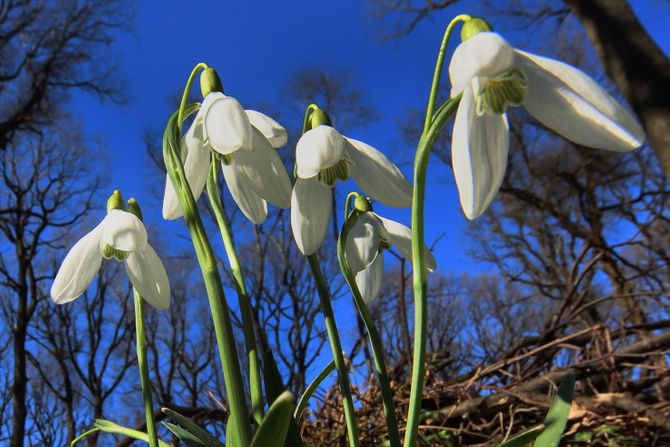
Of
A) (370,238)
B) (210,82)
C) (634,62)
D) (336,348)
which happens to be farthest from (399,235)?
(634,62)

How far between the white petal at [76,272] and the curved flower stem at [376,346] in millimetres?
264

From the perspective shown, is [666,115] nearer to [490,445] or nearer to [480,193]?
[490,445]

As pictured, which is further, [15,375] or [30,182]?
[30,182]

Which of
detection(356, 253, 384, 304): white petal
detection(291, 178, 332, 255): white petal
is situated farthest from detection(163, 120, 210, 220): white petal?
detection(356, 253, 384, 304): white petal

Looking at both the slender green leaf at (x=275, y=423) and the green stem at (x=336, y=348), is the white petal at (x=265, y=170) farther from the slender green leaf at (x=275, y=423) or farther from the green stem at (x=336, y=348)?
the slender green leaf at (x=275, y=423)

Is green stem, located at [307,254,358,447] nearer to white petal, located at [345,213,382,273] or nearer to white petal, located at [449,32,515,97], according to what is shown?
white petal, located at [345,213,382,273]

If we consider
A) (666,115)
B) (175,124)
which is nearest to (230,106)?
(175,124)

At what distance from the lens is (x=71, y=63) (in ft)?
25.1

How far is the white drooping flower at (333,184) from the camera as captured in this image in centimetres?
48

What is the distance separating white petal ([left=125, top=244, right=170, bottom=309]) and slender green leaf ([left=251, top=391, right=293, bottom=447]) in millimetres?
263

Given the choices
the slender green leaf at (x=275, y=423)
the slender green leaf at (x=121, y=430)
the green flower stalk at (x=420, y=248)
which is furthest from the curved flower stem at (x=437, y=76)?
the slender green leaf at (x=121, y=430)

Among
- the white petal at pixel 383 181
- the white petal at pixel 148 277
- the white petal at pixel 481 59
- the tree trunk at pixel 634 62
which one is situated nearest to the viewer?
the white petal at pixel 481 59

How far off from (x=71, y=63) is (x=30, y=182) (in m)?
1.76

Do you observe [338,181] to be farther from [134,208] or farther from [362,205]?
[134,208]
